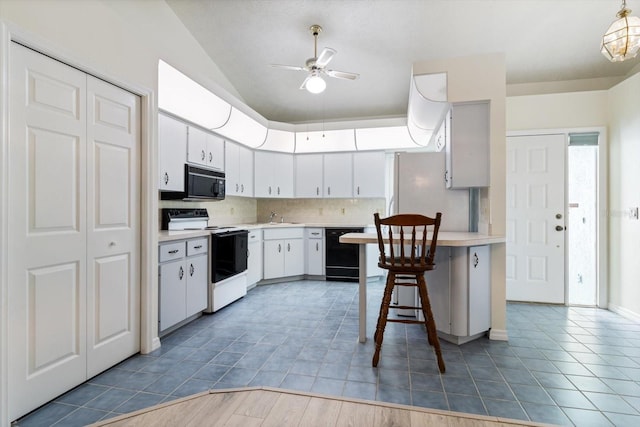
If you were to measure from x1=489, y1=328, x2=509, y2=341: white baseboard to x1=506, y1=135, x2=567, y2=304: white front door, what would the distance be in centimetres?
149

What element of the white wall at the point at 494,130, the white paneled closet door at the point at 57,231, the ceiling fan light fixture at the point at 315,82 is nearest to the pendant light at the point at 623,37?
the white wall at the point at 494,130

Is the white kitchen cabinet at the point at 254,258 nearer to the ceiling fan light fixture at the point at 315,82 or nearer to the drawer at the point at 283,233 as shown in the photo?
the drawer at the point at 283,233

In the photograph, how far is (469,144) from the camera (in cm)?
290

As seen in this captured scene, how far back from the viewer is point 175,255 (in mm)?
2904

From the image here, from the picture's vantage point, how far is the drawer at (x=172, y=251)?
2748mm

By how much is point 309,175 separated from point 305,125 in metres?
0.85

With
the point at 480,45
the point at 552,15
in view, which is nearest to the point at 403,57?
the point at 480,45

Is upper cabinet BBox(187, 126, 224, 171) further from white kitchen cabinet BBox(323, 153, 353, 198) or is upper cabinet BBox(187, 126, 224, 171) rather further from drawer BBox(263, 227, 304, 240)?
white kitchen cabinet BBox(323, 153, 353, 198)

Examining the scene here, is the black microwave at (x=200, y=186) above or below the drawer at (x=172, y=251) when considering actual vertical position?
above

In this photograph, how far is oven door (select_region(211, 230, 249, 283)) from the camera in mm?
3451

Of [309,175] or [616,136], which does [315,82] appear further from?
[616,136]

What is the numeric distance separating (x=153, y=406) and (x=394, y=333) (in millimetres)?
1982

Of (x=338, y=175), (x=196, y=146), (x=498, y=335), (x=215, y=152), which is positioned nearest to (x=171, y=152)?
(x=196, y=146)

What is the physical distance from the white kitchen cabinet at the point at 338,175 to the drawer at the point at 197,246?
259 centimetres
